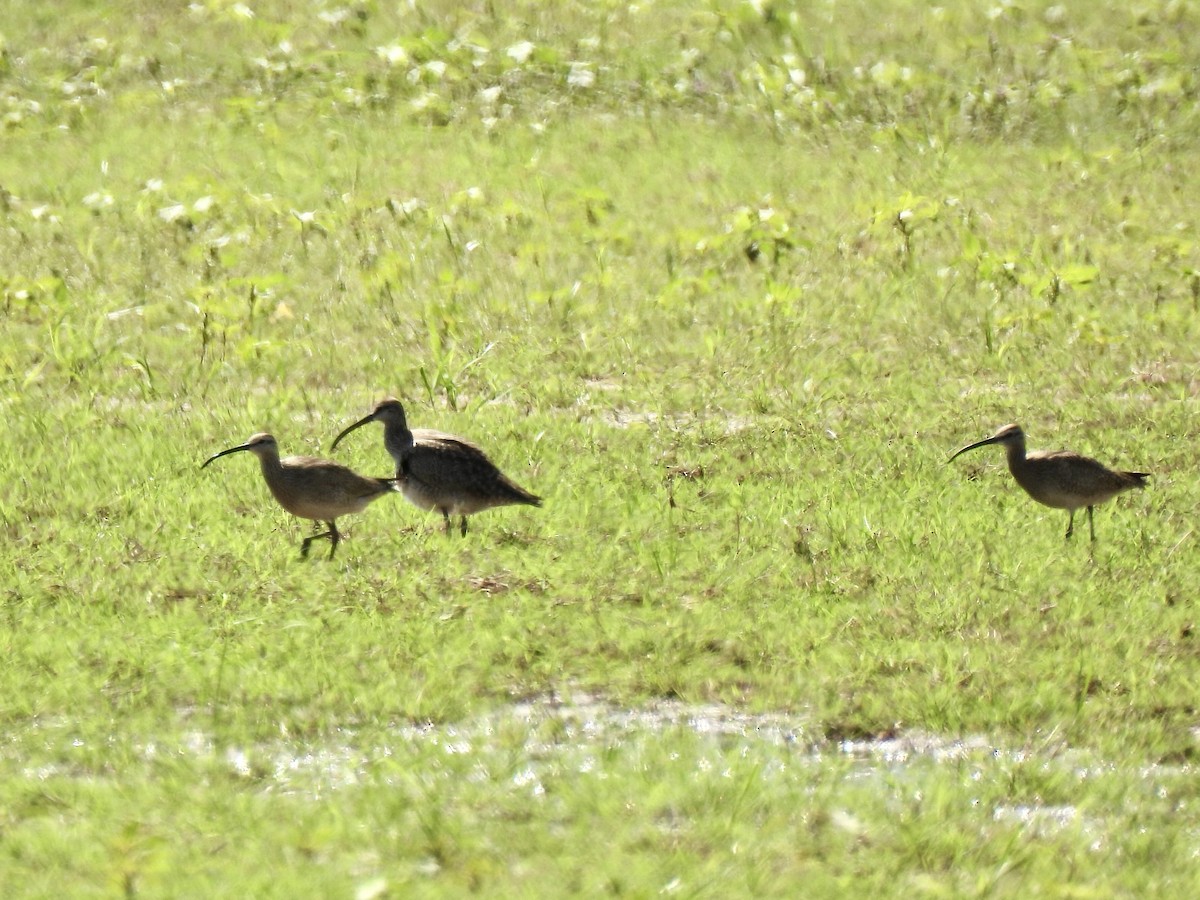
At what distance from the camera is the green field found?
241 inches

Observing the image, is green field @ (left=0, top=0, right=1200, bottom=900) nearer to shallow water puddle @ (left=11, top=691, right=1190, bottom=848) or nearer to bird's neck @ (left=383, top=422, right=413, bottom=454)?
shallow water puddle @ (left=11, top=691, right=1190, bottom=848)

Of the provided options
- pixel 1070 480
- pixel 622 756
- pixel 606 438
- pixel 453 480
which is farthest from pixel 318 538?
pixel 1070 480

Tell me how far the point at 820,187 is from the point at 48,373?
237 inches

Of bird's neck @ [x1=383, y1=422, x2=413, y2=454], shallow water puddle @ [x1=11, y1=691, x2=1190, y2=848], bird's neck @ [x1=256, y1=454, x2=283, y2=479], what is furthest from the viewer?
bird's neck @ [x1=383, y1=422, x2=413, y2=454]

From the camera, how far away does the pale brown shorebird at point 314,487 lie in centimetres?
898

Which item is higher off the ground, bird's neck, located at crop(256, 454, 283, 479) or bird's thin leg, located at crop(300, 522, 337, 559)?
bird's neck, located at crop(256, 454, 283, 479)

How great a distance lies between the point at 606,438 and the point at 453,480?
162 cm

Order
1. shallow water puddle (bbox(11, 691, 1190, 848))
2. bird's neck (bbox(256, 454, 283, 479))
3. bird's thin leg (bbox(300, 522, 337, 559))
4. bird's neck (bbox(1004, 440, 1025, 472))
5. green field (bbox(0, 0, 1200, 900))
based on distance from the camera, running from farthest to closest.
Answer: bird's neck (bbox(1004, 440, 1025, 472)) → bird's neck (bbox(256, 454, 283, 479)) → bird's thin leg (bbox(300, 522, 337, 559)) → shallow water puddle (bbox(11, 691, 1190, 848)) → green field (bbox(0, 0, 1200, 900))

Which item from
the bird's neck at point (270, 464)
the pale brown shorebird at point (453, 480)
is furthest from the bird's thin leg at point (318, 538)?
the pale brown shorebird at point (453, 480)

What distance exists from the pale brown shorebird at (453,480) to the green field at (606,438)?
189 mm

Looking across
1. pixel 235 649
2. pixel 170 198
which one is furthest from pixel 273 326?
pixel 235 649

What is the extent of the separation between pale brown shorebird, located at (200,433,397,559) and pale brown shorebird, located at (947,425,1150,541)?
2896 mm

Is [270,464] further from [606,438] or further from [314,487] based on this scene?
[606,438]

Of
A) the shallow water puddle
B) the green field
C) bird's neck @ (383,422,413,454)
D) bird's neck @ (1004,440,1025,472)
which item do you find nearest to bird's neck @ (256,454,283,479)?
the green field
